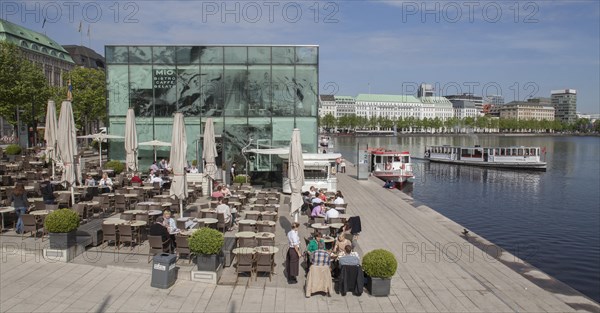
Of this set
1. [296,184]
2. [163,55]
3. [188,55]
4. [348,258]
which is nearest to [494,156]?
[188,55]

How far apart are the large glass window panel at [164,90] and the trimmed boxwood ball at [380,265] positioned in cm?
2575

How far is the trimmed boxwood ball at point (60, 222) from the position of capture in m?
12.8

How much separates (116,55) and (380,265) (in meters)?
28.8

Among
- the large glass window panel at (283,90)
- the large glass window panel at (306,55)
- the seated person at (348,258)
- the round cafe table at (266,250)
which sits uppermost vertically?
the large glass window panel at (306,55)

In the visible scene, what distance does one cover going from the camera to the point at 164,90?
34000 mm

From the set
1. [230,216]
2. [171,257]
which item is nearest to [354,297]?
[171,257]

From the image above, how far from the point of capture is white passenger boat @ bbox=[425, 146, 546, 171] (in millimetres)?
69312

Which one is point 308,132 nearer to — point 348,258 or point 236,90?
point 236,90

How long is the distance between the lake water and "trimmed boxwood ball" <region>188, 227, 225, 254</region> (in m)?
15.3

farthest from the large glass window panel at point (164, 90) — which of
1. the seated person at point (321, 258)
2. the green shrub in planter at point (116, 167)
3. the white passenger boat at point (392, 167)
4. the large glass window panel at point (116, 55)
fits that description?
the seated person at point (321, 258)

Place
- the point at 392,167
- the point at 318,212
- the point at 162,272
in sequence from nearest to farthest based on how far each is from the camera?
the point at 162,272 → the point at 318,212 → the point at 392,167

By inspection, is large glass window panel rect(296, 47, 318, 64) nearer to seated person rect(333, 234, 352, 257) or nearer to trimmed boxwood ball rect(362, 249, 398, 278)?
seated person rect(333, 234, 352, 257)

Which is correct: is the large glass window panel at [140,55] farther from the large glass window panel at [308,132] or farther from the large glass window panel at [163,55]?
the large glass window panel at [308,132]

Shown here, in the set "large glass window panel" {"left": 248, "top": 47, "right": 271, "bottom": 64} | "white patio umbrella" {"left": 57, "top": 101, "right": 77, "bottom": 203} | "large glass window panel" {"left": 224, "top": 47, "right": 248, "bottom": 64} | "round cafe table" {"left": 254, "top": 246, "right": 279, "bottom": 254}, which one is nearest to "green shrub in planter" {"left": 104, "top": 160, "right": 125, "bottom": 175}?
"large glass window panel" {"left": 224, "top": 47, "right": 248, "bottom": 64}
